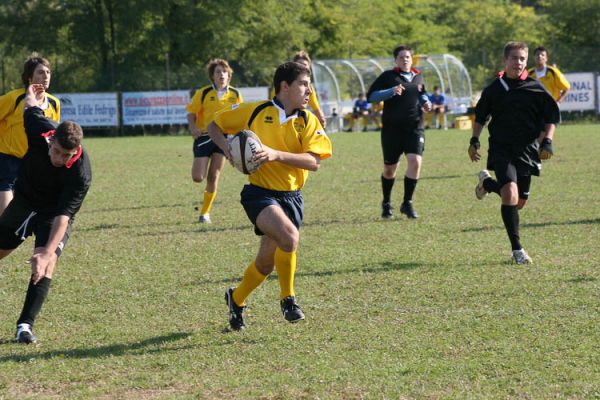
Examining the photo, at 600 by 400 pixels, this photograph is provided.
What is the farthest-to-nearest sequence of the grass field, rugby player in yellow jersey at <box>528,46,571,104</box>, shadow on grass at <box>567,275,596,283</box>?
1. rugby player in yellow jersey at <box>528,46,571,104</box>
2. shadow on grass at <box>567,275,596,283</box>
3. the grass field

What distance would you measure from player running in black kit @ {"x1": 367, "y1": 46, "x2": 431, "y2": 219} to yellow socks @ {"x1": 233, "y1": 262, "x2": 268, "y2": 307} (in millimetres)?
5619

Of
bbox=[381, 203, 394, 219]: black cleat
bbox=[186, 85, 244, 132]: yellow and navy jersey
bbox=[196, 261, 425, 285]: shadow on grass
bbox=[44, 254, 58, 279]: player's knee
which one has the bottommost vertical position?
bbox=[381, 203, 394, 219]: black cleat

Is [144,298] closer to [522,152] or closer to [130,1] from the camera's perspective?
[522,152]

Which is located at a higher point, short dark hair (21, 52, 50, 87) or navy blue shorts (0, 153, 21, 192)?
short dark hair (21, 52, 50, 87)

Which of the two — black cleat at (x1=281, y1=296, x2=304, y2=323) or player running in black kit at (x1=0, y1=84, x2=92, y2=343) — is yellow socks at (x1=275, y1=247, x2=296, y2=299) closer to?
black cleat at (x1=281, y1=296, x2=304, y2=323)

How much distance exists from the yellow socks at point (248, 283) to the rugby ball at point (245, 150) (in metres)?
0.81

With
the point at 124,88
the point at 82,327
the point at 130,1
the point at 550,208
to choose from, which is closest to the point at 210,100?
the point at 550,208

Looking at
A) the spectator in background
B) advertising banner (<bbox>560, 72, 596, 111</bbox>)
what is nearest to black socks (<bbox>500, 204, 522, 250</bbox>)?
the spectator in background

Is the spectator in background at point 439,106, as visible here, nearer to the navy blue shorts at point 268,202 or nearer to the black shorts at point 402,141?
the black shorts at point 402,141

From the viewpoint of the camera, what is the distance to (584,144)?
2423cm

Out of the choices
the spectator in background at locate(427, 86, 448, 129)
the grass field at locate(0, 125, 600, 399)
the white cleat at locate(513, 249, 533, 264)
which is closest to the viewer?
the grass field at locate(0, 125, 600, 399)

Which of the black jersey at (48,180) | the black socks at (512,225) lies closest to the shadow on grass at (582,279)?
the black socks at (512,225)

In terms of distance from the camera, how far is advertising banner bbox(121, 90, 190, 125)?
39.3 metres

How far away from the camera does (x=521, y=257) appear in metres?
8.62
